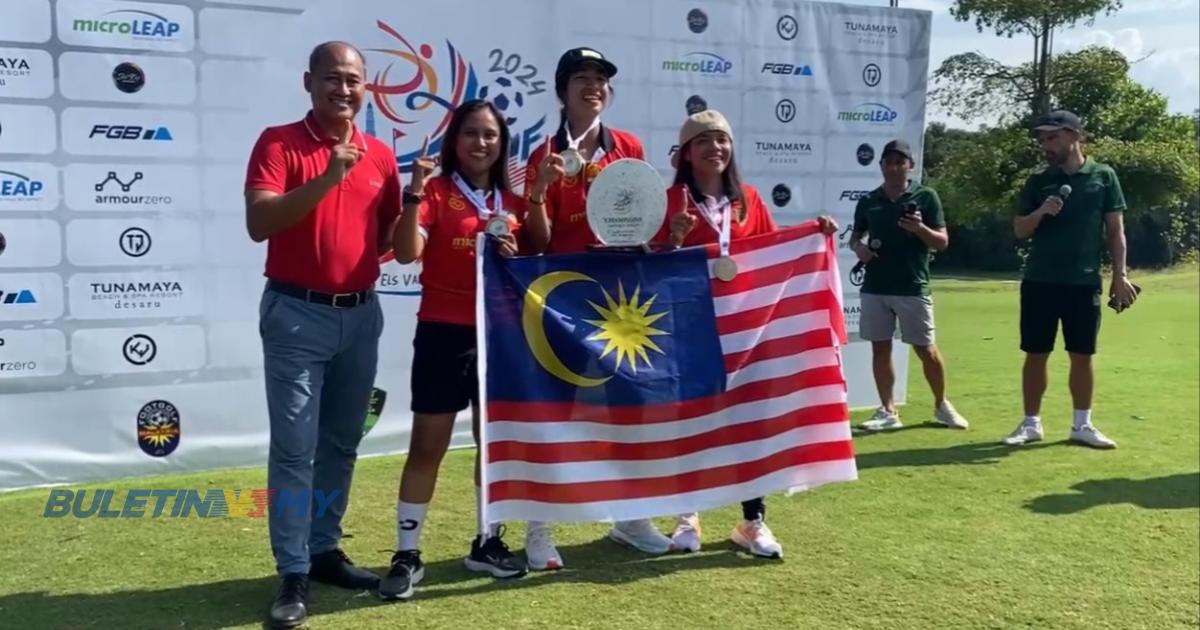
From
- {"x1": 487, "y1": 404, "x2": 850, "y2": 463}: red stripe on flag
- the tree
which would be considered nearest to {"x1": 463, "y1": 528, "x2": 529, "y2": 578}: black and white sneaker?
{"x1": 487, "y1": 404, "x2": 850, "y2": 463}: red stripe on flag

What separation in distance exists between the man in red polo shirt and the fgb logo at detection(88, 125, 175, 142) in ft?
6.79

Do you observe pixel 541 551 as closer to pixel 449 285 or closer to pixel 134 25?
pixel 449 285

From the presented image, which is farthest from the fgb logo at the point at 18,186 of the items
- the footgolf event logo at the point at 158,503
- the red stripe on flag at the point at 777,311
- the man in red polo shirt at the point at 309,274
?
the red stripe on flag at the point at 777,311

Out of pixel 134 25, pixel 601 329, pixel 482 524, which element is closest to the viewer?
pixel 482 524

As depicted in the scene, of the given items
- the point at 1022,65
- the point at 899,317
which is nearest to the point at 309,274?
the point at 899,317

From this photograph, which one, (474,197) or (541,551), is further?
(541,551)

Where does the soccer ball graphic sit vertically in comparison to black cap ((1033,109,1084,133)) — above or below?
above

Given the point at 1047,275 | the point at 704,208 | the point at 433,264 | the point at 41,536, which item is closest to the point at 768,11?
the point at 1047,275

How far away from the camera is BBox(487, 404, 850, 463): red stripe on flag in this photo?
3.56 meters

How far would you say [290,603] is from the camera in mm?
3240

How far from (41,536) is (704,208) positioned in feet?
10.1

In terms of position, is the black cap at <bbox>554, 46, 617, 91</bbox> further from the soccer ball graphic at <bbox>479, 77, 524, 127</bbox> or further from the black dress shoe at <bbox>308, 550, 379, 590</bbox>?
the soccer ball graphic at <bbox>479, 77, 524, 127</bbox>

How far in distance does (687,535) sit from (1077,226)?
3.23 meters

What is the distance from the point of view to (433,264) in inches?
137
